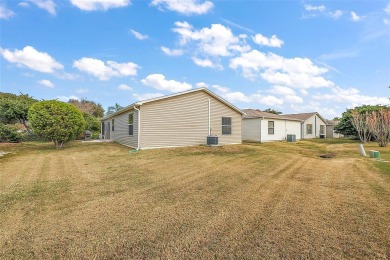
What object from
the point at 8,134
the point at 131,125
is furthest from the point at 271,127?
the point at 8,134

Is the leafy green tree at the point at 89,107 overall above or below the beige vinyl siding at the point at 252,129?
above

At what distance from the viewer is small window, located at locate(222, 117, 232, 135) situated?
17.0m

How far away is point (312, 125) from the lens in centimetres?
2914

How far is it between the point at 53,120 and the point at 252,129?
18.0m

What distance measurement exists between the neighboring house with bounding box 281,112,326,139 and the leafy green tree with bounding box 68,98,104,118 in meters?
37.8

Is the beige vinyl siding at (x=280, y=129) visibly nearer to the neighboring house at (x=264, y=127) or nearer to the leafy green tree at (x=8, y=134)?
the neighboring house at (x=264, y=127)

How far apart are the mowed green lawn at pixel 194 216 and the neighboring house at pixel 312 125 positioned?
2222 cm

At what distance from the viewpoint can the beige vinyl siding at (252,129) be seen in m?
21.7

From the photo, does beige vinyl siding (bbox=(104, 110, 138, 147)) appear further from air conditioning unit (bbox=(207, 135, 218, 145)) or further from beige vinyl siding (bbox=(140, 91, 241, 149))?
air conditioning unit (bbox=(207, 135, 218, 145))

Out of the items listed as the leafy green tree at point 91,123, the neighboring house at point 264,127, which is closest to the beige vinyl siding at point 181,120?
the neighboring house at point 264,127

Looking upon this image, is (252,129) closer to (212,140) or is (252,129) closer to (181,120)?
(212,140)

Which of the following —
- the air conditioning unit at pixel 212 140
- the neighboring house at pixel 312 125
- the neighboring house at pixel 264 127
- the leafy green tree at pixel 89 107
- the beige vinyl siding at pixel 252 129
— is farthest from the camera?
the leafy green tree at pixel 89 107

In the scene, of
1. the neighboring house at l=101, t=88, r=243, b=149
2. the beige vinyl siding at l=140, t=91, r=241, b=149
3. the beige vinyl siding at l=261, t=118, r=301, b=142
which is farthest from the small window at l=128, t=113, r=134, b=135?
the beige vinyl siding at l=261, t=118, r=301, b=142

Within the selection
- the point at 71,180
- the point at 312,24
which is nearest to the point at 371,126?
the point at 312,24
